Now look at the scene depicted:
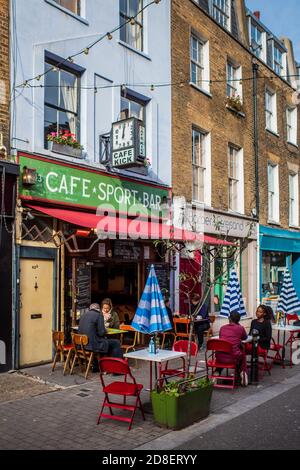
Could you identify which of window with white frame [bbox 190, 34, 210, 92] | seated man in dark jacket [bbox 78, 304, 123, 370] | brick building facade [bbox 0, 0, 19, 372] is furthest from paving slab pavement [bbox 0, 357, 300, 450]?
window with white frame [bbox 190, 34, 210, 92]

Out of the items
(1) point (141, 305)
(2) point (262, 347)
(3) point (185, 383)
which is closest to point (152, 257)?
(2) point (262, 347)

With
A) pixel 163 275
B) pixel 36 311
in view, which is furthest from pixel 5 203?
pixel 163 275

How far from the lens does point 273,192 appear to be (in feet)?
68.2

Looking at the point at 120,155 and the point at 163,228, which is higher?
the point at 120,155

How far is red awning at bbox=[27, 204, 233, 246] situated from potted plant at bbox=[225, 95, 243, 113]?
6.42 metres

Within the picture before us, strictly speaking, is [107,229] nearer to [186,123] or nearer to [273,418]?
[273,418]

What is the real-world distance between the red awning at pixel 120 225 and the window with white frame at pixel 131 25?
4797 millimetres

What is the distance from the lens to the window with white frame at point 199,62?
1577 centimetres

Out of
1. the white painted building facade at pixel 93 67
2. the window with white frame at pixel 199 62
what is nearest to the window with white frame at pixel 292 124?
the window with white frame at pixel 199 62

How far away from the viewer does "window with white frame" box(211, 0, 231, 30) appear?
56.7 ft

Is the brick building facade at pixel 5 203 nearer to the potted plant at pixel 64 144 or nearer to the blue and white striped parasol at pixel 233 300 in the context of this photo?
the potted plant at pixel 64 144

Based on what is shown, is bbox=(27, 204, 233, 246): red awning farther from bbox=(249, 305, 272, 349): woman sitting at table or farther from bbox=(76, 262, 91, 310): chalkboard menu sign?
bbox=(249, 305, 272, 349): woman sitting at table

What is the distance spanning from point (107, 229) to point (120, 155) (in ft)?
6.98
